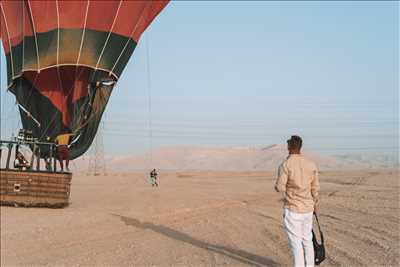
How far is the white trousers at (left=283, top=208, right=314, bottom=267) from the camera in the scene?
6102mm

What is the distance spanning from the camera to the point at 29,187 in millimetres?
16625

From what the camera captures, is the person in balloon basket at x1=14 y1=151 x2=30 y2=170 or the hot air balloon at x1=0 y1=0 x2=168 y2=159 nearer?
the person in balloon basket at x1=14 y1=151 x2=30 y2=170

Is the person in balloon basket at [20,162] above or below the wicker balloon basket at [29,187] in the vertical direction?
above

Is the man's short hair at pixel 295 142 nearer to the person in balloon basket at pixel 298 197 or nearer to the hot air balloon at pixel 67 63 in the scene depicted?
the person in balloon basket at pixel 298 197

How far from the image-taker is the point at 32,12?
1950 centimetres

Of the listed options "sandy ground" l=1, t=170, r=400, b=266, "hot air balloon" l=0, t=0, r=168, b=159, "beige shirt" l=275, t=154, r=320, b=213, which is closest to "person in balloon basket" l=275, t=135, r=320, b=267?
Result: "beige shirt" l=275, t=154, r=320, b=213

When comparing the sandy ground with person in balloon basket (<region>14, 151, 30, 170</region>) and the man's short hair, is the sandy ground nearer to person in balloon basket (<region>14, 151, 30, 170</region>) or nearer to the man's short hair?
person in balloon basket (<region>14, 151, 30, 170</region>)

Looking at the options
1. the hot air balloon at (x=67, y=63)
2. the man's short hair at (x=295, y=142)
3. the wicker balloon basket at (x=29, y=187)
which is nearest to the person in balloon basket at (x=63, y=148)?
the hot air balloon at (x=67, y=63)

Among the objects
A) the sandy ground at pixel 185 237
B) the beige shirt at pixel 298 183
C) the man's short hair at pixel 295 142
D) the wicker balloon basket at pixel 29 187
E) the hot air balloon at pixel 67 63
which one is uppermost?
the hot air balloon at pixel 67 63

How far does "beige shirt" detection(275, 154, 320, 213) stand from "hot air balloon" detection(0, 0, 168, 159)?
1373cm

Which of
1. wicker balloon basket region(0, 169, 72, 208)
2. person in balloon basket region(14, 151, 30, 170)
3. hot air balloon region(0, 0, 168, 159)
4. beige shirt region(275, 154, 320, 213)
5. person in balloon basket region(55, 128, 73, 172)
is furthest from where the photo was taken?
hot air balloon region(0, 0, 168, 159)

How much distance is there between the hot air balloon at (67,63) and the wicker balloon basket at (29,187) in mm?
2268

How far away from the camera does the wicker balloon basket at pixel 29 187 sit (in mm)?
16547

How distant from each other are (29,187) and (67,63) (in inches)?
185
